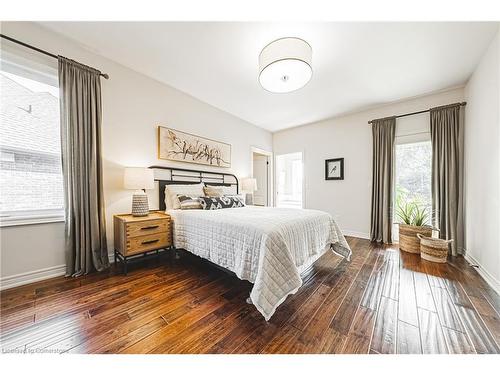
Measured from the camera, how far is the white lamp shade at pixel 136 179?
2.24 m

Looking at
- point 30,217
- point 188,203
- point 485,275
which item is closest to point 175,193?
point 188,203

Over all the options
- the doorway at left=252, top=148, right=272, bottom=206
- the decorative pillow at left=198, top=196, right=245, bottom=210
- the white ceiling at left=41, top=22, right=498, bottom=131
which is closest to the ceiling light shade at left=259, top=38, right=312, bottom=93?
the white ceiling at left=41, top=22, right=498, bottom=131

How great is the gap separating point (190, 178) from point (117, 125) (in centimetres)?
131

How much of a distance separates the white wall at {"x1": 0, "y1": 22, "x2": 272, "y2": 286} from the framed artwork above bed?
11 centimetres

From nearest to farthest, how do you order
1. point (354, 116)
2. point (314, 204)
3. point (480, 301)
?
1. point (480, 301)
2. point (354, 116)
3. point (314, 204)

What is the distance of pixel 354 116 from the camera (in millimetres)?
3859

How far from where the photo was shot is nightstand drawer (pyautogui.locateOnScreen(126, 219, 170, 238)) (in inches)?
81.3

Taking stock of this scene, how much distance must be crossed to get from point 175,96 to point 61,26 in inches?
53.4

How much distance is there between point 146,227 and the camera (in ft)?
7.16

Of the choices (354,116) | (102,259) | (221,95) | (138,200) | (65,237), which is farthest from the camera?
(354,116)

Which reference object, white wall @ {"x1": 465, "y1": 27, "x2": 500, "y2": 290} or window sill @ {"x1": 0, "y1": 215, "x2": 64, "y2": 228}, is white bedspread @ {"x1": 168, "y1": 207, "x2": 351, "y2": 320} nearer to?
window sill @ {"x1": 0, "y1": 215, "x2": 64, "y2": 228}

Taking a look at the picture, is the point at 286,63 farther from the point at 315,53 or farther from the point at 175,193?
the point at 175,193
